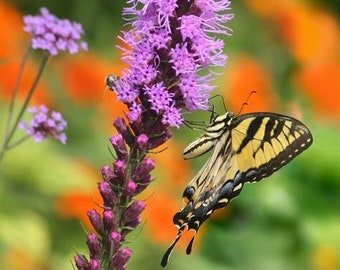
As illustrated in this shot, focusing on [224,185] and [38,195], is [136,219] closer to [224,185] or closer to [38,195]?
[224,185]

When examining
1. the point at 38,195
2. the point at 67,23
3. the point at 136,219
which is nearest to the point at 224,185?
the point at 136,219

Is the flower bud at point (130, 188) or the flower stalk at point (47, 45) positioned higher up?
the flower stalk at point (47, 45)

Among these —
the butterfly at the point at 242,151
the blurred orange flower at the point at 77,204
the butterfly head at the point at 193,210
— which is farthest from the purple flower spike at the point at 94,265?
the blurred orange flower at the point at 77,204

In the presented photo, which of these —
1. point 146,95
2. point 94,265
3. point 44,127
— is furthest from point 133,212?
point 44,127

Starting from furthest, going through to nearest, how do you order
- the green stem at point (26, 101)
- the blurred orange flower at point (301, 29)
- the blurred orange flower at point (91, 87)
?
the blurred orange flower at point (301, 29) < the blurred orange flower at point (91, 87) < the green stem at point (26, 101)

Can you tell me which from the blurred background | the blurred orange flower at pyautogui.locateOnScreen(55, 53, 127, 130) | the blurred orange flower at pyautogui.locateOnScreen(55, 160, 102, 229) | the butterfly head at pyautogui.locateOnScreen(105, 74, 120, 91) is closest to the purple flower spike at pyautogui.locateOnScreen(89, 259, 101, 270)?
the butterfly head at pyautogui.locateOnScreen(105, 74, 120, 91)

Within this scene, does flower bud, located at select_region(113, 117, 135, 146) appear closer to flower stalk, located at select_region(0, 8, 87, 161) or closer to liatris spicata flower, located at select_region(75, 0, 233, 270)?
liatris spicata flower, located at select_region(75, 0, 233, 270)

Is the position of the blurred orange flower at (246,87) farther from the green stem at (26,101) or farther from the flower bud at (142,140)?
the flower bud at (142,140)
